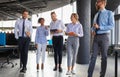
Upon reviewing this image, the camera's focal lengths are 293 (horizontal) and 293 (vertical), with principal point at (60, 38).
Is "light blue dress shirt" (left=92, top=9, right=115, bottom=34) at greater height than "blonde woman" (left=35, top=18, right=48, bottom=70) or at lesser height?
greater

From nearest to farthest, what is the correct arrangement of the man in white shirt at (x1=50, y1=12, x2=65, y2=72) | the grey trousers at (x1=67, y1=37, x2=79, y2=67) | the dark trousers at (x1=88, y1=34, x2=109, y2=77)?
the dark trousers at (x1=88, y1=34, x2=109, y2=77) < the grey trousers at (x1=67, y1=37, x2=79, y2=67) < the man in white shirt at (x1=50, y1=12, x2=65, y2=72)

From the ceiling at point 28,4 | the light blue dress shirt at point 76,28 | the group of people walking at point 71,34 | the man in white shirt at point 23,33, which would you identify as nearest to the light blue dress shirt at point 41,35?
the group of people walking at point 71,34

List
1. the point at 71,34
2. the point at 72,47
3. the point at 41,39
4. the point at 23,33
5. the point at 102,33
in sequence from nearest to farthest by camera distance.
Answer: the point at 102,33 < the point at 71,34 < the point at 72,47 < the point at 23,33 < the point at 41,39

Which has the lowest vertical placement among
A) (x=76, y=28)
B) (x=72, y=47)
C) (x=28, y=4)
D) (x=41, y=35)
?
(x=72, y=47)

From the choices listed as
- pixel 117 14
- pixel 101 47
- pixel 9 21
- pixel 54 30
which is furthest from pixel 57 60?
pixel 9 21

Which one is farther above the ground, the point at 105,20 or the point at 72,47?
the point at 105,20

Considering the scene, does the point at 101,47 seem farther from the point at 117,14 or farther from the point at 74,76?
the point at 117,14

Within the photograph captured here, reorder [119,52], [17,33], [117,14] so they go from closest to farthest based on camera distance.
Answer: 1. [119,52]
2. [17,33]
3. [117,14]

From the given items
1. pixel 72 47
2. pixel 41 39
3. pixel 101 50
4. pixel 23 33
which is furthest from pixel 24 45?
pixel 101 50

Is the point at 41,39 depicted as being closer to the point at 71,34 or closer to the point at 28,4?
the point at 71,34

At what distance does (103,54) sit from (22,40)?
121 inches

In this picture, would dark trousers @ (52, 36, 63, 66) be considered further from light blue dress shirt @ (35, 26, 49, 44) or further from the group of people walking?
light blue dress shirt @ (35, 26, 49, 44)

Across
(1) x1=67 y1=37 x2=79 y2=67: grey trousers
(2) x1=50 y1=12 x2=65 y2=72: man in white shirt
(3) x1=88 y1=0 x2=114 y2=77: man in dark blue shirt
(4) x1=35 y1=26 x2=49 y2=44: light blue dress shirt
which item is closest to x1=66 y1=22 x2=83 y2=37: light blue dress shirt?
(1) x1=67 y1=37 x2=79 y2=67: grey trousers

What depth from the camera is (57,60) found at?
28.8 feet
